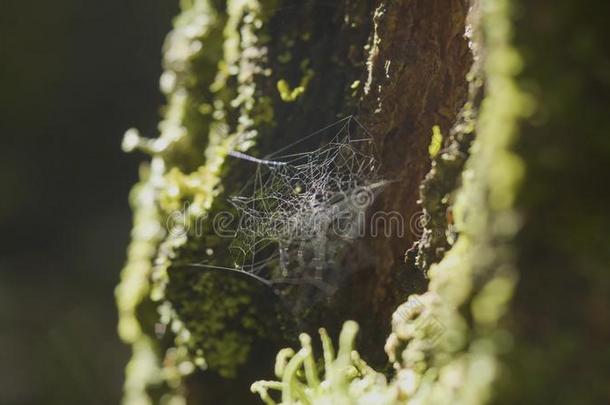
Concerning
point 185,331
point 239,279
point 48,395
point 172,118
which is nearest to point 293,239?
point 239,279

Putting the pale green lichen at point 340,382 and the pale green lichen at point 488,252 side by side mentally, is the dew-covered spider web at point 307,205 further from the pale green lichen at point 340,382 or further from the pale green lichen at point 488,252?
the pale green lichen at point 488,252

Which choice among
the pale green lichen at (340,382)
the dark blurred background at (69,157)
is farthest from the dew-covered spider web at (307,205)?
the dark blurred background at (69,157)

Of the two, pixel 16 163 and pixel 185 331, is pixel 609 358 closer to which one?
pixel 185 331

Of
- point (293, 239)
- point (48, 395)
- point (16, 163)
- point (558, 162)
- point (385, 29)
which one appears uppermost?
point (16, 163)

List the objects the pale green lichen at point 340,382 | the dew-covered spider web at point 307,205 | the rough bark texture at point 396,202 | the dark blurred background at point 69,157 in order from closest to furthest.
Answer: the rough bark texture at point 396,202, the pale green lichen at point 340,382, the dew-covered spider web at point 307,205, the dark blurred background at point 69,157

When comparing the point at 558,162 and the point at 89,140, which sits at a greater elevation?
the point at 89,140

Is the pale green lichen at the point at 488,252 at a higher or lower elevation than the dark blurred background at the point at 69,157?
lower
